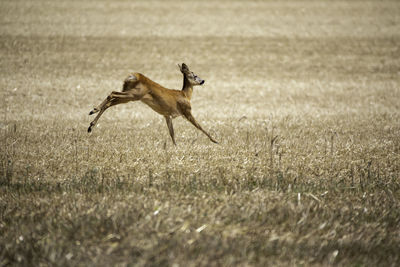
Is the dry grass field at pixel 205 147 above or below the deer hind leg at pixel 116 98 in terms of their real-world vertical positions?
below

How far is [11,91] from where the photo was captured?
15.0 metres

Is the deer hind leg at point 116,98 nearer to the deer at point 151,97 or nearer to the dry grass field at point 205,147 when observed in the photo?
the deer at point 151,97

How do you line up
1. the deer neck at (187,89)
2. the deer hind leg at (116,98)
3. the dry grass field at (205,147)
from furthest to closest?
1. the deer neck at (187,89)
2. the deer hind leg at (116,98)
3. the dry grass field at (205,147)

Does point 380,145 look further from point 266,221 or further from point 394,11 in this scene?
point 394,11

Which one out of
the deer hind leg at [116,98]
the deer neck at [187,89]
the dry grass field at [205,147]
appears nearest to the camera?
the dry grass field at [205,147]

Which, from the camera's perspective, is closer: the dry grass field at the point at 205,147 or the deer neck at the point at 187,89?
the dry grass field at the point at 205,147

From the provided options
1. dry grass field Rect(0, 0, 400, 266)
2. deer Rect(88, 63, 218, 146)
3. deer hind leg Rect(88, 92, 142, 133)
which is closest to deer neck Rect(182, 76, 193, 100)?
deer Rect(88, 63, 218, 146)

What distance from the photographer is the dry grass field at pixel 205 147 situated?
3.89m

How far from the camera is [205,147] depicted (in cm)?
790

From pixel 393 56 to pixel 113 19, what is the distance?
514 inches

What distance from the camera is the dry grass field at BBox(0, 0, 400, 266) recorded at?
3.89m

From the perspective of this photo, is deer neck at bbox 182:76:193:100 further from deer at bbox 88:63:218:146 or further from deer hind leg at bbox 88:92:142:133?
deer hind leg at bbox 88:92:142:133

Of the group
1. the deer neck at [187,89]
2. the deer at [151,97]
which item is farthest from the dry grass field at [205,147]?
the deer neck at [187,89]

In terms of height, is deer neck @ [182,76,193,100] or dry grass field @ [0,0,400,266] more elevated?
deer neck @ [182,76,193,100]
